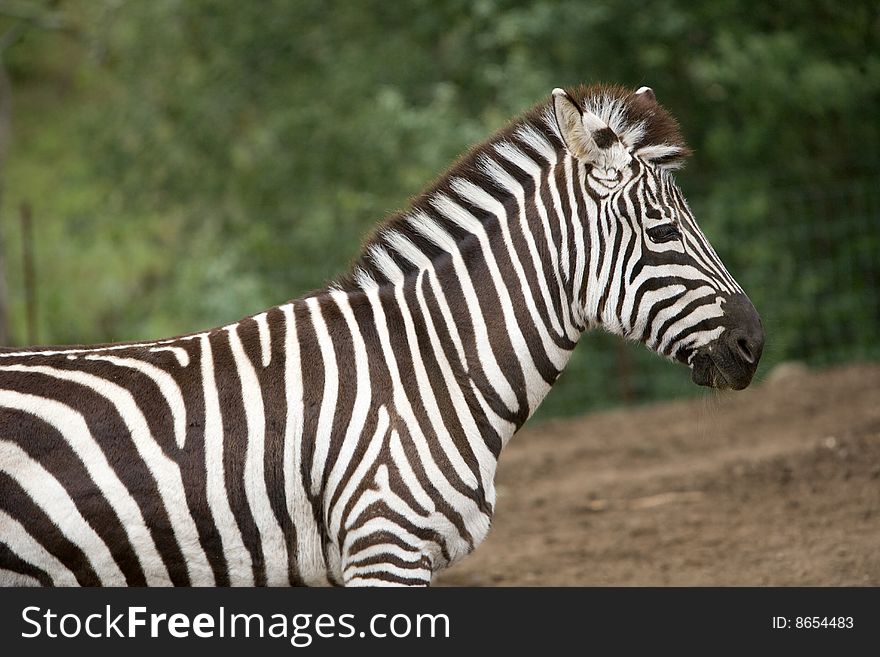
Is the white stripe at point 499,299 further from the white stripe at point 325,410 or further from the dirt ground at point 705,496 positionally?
the dirt ground at point 705,496

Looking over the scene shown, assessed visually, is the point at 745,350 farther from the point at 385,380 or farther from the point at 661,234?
the point at 385,380

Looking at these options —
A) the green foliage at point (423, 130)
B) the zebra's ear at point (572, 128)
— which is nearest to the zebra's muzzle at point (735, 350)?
the zebra's ear at point (572, 128)

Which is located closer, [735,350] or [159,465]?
[159,465]

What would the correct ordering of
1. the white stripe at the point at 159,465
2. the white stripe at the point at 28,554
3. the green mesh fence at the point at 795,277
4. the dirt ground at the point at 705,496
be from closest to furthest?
1. the white stripe at the point at 28,554
2. the white stripe at the point at 159,465
3. the dirt ground at the point at 705,496
4. the green mesh fence at the point at 795,277

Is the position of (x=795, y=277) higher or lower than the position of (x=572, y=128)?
higher

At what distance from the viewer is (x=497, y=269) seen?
369cm

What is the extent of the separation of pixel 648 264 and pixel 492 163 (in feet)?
2.46

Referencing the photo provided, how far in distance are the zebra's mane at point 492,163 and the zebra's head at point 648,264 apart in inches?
0.9

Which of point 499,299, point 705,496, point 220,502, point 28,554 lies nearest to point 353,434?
point 220,502

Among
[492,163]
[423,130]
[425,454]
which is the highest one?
[423,130]

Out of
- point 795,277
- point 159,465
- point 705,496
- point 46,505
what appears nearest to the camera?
point 46,505

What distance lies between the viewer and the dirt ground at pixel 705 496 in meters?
5.37
